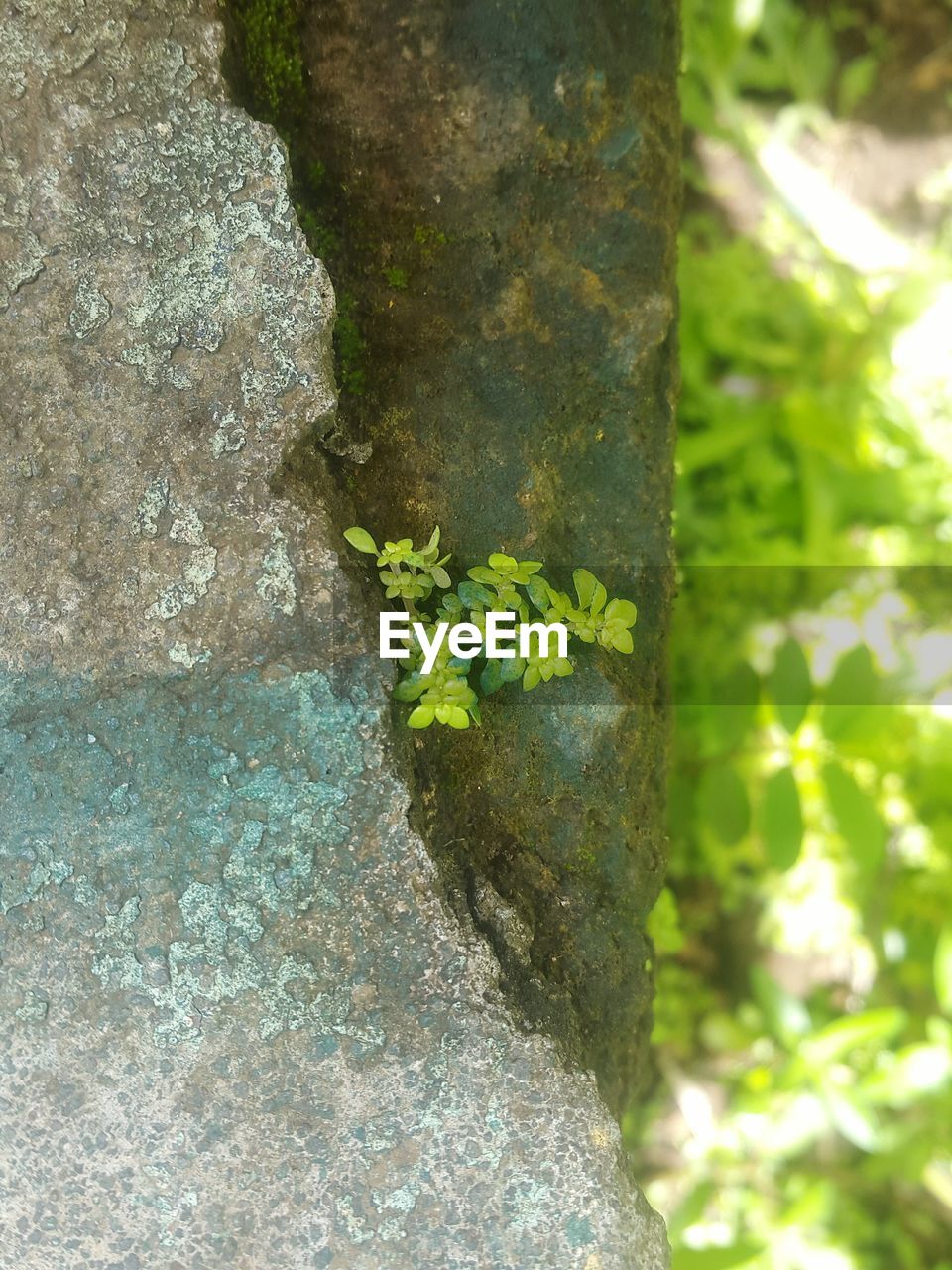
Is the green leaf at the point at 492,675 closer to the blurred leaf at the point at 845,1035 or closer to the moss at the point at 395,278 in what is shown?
the moss at the point at 395,278

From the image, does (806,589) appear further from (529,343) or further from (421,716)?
(421,716)

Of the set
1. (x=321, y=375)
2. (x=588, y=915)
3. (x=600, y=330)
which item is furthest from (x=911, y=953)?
(x=321, y=375)

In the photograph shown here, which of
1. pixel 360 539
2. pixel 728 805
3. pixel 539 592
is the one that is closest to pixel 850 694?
pixel 728 805

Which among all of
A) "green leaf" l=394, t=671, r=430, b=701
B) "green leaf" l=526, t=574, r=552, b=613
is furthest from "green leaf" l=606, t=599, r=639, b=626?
"green leaf" l=394, t=671, r=430, b=701

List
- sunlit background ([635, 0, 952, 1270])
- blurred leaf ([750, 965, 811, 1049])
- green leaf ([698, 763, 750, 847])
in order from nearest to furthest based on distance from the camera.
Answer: green leaf ([698, 763, 750, 847])
blurred leaf ([750, 965, 811, 1049])
sunlit background ([635, 0, 952, 1270])

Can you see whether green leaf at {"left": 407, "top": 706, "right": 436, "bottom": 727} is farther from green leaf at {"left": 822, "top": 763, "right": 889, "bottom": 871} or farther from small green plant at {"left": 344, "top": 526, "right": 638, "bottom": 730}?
green leaf at {"left": 822, "top": 763, "right": 889, "bottom": 871}

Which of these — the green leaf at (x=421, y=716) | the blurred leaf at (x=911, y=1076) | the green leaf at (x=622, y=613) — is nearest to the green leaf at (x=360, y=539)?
the green leaf at (x=421, y=716)
